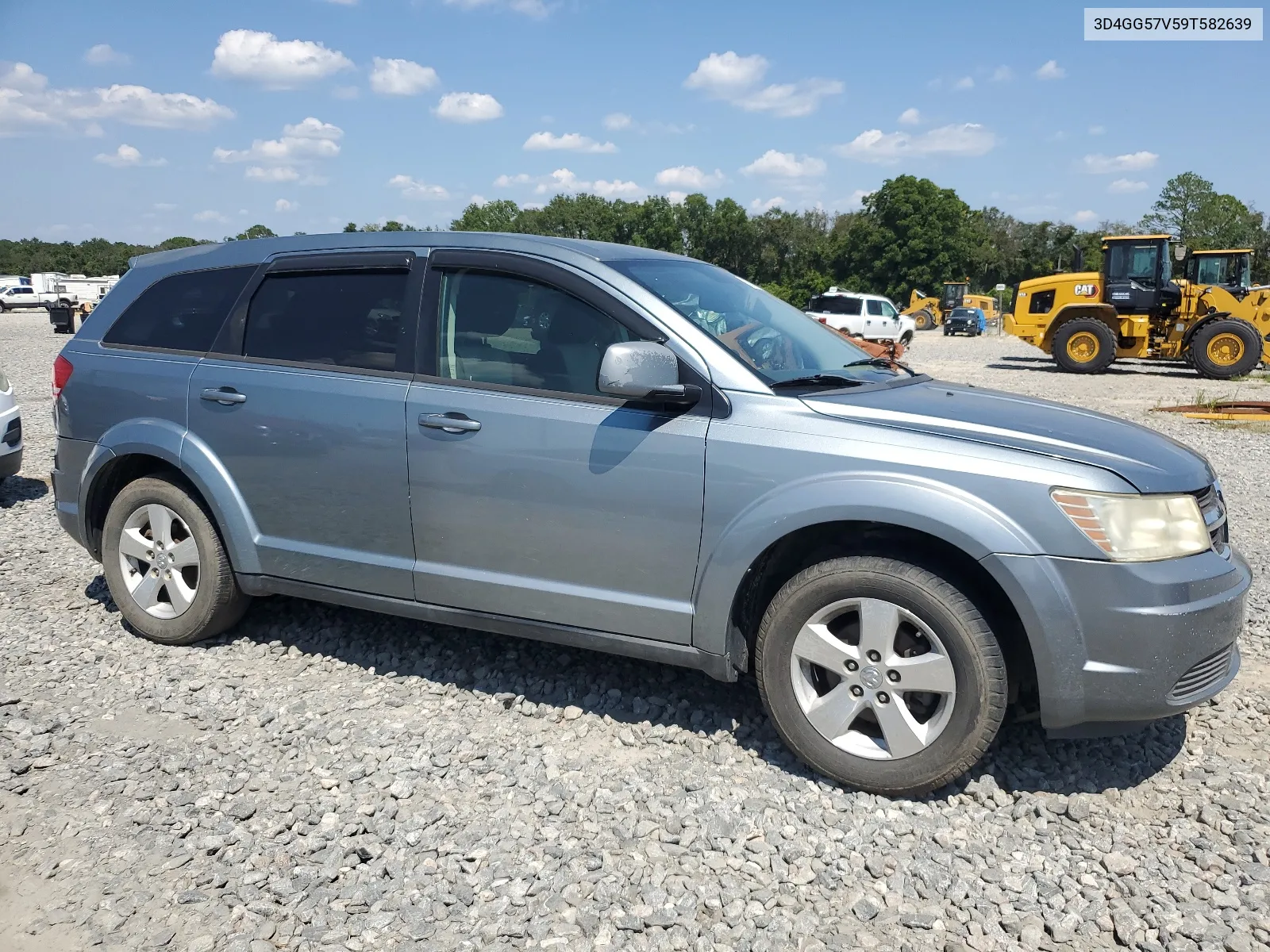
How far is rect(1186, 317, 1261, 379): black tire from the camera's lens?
61.9 ft

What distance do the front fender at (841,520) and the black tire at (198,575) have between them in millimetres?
2289

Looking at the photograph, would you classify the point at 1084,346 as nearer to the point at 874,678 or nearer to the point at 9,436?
the point at 9,436

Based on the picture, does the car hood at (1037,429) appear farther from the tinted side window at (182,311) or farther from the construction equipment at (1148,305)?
the construction equipment at (1148,305)

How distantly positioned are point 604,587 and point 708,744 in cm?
73

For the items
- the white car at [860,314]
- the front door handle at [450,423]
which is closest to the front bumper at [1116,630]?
the front door handle at [450,423]

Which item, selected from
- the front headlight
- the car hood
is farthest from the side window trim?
the front headlight

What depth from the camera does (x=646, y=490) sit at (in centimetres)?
332

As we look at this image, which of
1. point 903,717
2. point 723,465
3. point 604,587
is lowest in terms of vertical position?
point 903,717

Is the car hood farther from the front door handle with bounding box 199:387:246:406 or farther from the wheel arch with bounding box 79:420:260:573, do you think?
the wheel arch with bounding box 79:420:260:573

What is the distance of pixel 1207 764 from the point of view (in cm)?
339

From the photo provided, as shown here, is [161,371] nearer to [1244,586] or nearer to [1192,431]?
[1244,586]

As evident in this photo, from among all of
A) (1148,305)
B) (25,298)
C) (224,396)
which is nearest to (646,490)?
(224,396)

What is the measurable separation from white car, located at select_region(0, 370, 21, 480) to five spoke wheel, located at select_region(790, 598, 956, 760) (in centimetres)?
694

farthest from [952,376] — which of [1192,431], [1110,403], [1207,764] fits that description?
[1207,764]
